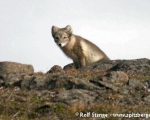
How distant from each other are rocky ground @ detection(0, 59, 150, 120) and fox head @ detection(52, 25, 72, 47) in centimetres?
599

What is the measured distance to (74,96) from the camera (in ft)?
49.7

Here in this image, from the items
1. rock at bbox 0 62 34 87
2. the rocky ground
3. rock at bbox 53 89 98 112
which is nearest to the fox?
rock at bbox 0 62 34 87

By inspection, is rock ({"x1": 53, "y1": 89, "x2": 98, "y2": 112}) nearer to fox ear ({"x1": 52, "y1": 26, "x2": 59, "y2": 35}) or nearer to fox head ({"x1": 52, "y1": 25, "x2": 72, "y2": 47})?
fox head ({"x1": 52, "y1": 25, "x2": 72, "y2": 47})

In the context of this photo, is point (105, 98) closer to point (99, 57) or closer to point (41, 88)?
point (41, 88)

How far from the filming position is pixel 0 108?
45.1 feet

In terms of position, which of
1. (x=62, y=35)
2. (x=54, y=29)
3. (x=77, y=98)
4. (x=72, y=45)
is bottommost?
(x=77, y=98)

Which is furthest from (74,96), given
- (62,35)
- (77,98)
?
(62,35)

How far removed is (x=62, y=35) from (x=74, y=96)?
1069cm

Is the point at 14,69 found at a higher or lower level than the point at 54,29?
lower

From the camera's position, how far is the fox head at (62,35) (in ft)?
82.8

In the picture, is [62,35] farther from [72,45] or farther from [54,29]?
[72,45]

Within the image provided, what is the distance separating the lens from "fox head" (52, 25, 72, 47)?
2525 centimetres

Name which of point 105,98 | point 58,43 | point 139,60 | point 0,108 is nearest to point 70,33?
point 58,43

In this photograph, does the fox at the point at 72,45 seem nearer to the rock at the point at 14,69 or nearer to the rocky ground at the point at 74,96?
the rock at the point at 14,69
